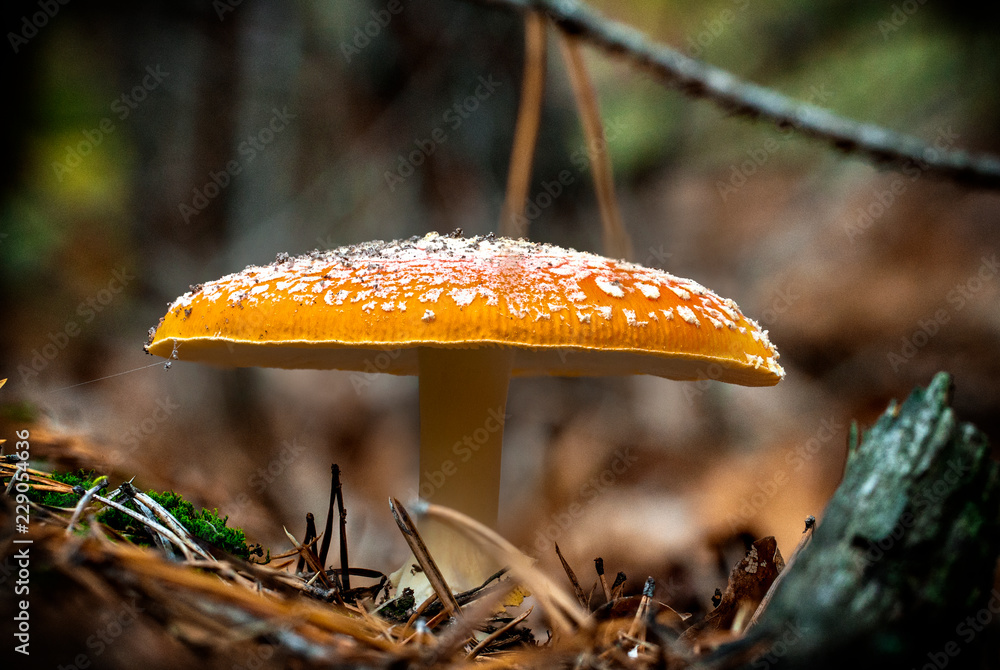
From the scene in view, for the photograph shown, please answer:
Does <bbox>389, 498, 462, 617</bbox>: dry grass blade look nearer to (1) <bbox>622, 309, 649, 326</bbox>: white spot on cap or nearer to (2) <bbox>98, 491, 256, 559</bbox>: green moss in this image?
(2) <bbox>98, 491, 256, 559</bbox>: green moss

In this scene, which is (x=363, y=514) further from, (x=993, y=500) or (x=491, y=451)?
(x=993, y=500)

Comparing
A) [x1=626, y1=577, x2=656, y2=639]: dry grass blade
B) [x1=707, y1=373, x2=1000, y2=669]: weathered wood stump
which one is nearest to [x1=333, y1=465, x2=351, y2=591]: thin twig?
[x1=626, y1=577, x2=656, y2=639]: dry grass blade

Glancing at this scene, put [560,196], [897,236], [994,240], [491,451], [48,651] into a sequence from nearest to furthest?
[48,651] < [491,451] < [994,240] < [897,236] < [560,196]

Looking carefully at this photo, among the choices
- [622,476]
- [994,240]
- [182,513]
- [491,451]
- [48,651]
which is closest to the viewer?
[48,651]

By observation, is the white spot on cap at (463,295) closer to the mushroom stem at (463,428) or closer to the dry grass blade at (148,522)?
the mushroom stem at (463,428)

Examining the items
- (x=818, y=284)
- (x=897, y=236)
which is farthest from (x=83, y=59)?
(x=897, y=236)

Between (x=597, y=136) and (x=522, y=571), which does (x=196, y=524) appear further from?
(x=597, y=136)

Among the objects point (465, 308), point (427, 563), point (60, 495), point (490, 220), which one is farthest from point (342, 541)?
point (490, 220)
